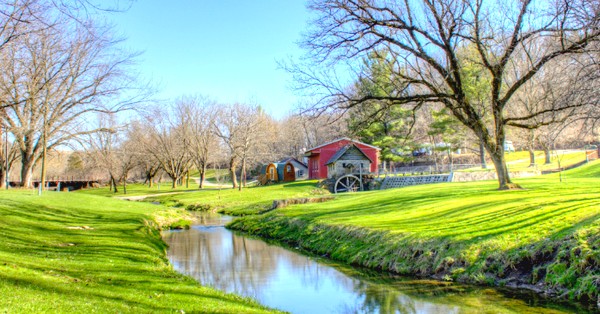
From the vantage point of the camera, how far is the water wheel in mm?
48806

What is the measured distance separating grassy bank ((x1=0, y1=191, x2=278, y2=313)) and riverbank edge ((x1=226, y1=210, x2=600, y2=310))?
5770mm

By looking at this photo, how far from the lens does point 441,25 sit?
18.1 m

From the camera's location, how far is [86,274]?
9.39 m

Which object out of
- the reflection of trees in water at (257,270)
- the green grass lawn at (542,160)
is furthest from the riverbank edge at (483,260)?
the green grass lawn at (542,160)

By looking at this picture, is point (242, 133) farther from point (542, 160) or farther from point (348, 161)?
point (542, 160)

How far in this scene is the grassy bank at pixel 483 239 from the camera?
10297mm

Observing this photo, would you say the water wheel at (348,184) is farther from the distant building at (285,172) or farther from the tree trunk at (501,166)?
the tree trunk at (501,166)

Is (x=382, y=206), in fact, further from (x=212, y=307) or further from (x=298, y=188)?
(x=298, y=188)

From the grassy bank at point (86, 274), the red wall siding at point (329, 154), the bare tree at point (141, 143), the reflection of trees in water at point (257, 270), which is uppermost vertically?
the bare tree at point (141, 143)

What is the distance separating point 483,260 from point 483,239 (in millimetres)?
777

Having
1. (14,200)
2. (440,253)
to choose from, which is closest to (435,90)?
(440,253)

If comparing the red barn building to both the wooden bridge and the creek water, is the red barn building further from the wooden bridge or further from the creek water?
the wooden bridge

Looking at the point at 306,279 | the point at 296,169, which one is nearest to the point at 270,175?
the point at 296,169

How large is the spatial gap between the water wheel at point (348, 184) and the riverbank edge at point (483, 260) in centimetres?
2958
